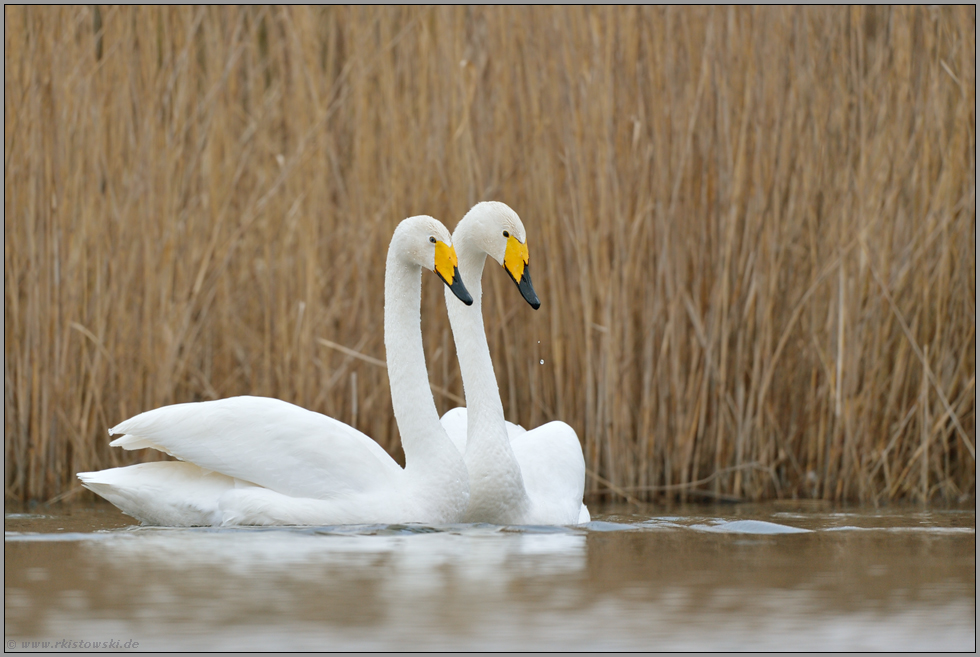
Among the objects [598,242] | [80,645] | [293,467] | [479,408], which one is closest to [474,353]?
[479,408]

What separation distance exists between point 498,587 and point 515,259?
2004mm

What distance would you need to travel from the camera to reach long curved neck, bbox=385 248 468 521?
502cm

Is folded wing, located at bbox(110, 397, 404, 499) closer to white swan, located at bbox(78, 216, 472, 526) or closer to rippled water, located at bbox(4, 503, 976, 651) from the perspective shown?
white swan, located at bbox(78, 216, 472, 526)

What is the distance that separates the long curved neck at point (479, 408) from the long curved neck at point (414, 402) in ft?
0.43

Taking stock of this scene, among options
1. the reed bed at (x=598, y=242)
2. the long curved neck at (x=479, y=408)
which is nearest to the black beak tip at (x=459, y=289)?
the long curved neck at (x=479, y=408)

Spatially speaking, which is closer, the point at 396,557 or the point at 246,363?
the point at 396,557

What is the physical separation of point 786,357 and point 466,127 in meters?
1.97

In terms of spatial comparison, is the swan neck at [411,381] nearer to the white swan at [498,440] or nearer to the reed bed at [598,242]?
the white swan at [498,440]

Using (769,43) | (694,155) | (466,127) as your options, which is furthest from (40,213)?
(769,43)

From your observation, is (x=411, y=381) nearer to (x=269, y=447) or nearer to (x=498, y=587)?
(x=269, y=447)

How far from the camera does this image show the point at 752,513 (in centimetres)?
583

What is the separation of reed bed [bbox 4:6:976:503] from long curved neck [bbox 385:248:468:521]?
125 cm

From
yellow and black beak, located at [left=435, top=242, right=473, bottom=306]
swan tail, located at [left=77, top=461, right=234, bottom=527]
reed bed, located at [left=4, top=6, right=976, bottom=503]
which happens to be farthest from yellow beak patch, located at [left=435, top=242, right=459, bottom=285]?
reed bed, located at [left=4, top=6, right=976, bottom=503]

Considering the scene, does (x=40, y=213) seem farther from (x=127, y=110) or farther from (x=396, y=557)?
(x=396, y=557)
